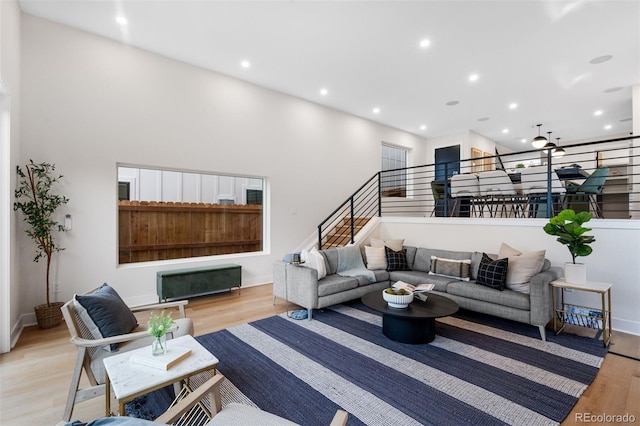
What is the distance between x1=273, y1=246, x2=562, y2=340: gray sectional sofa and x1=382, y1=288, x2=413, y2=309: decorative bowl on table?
0.98 metres

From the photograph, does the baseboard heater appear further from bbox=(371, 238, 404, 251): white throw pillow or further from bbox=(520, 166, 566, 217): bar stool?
bbox=(520, 166, 566, 217): bar stool

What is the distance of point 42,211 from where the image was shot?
11.8ft

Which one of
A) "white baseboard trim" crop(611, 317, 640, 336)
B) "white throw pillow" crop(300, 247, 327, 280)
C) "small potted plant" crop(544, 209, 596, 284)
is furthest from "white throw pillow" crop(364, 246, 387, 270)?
"white baseboard trim" crop(611, 317, 640, 336)

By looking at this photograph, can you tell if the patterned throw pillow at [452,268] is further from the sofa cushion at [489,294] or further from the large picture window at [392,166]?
the large picture window at [392,166]

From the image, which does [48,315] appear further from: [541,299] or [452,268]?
[541,299]

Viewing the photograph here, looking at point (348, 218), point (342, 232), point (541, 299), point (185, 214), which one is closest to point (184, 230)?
point (185, 214)

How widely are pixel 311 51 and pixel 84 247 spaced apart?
14.1 feet

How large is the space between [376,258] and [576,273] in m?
2.50

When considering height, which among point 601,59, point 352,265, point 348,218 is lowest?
point 352,265

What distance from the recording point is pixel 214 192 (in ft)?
18.3

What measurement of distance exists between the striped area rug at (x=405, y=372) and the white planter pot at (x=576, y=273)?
624 mm

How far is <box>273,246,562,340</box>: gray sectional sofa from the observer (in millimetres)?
3291

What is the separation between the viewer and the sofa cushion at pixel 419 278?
13.6 feet

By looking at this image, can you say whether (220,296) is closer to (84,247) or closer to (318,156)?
(84,247)
